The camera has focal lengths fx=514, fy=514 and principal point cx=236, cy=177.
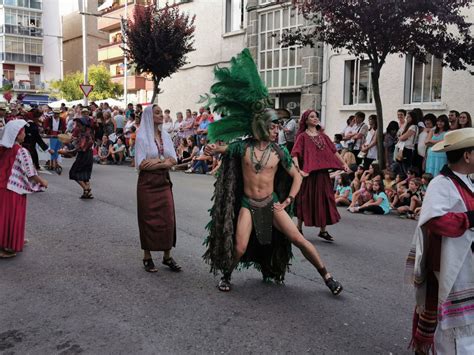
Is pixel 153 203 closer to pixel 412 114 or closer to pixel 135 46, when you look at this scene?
pixel 412 114

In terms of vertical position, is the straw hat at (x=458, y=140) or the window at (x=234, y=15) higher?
the window at (x=234, y=15)

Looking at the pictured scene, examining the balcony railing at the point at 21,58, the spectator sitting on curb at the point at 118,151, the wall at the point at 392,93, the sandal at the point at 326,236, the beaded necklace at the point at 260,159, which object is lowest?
the sandal at the point at 326,236

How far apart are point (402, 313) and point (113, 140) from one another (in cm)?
1704

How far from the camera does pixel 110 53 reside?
50.2m

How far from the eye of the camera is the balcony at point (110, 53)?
48628 mm

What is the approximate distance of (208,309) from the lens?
4.63m

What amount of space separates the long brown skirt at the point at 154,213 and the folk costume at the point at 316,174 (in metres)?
2.30

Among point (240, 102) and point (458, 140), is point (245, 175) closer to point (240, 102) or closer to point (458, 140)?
point (240, 102)

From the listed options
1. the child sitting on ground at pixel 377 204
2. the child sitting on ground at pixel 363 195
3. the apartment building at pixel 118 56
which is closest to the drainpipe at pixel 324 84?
the child sitting on ground at pixel 363 195

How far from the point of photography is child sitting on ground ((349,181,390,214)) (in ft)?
33.3

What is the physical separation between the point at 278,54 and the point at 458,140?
18.1 m

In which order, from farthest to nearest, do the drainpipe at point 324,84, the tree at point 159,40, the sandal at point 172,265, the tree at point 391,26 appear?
1. the tree at point 159,40
2. the drainpipe at point 324,84
3. the tree at point 391,26
4. the sandal at point 172,265

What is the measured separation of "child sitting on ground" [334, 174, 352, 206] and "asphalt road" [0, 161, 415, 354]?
3.07m

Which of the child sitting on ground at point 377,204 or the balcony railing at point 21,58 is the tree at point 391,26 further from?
the balcony railing at point 21,58
